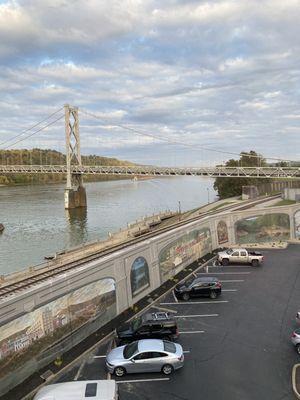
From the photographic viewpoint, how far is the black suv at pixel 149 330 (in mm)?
15477

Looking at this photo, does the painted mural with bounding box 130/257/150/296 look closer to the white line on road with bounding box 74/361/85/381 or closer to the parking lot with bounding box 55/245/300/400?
the parking lot with bounding box 55/245/300/400

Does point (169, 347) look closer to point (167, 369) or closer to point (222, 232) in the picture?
point (167, 369)

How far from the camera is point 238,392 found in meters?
12.4

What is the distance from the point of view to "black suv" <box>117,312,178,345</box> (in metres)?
15.5

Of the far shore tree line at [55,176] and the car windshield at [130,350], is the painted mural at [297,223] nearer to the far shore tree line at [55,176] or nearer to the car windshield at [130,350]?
the car windshield at [130,350]

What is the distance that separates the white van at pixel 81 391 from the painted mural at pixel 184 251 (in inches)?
445

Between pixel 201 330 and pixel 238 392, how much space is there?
4533mm

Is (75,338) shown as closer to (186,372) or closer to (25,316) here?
(25,316)

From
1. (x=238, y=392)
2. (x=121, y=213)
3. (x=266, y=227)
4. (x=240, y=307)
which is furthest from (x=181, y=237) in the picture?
(x=121, y=213)

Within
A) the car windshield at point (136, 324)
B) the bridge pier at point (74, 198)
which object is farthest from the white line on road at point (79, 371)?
the bridge pier at point (74, 198)

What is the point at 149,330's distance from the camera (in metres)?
15.5

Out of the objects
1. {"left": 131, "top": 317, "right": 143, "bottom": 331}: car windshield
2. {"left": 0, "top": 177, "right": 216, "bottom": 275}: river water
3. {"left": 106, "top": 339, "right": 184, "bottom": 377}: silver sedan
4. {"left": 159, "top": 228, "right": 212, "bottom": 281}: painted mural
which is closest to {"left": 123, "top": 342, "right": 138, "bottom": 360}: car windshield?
{"left": 106, "top": 339, "right": 184, "bottom": 377}: silver sedan

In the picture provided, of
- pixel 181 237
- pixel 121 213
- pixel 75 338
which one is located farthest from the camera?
pixel 121 213

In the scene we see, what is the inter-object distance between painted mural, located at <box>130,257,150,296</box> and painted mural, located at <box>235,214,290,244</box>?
536 inches
